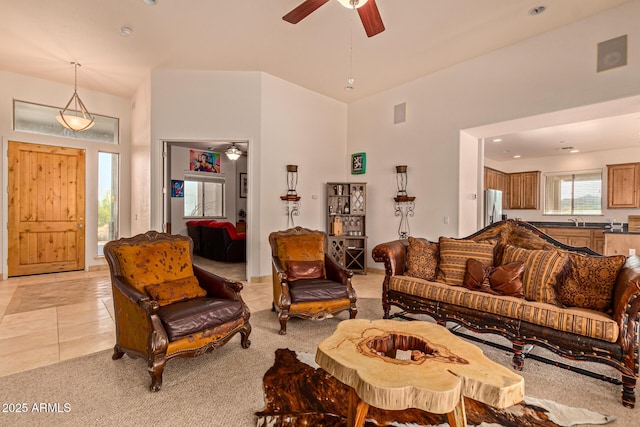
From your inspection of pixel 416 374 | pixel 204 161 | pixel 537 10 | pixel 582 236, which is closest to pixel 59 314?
pixel 416 374

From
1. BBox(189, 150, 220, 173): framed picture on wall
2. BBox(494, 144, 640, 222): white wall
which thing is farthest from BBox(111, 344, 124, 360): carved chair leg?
BBox(494, 144, 640, 222): white wall

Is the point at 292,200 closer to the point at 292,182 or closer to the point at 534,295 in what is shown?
the point at 292,182

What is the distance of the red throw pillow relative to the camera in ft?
9.03

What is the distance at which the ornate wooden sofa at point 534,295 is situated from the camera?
210 centimetres

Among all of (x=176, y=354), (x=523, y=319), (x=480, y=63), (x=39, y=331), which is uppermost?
(x=480, y=63)

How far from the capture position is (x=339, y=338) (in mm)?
1824

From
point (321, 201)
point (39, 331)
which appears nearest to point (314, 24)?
point (321, 201)

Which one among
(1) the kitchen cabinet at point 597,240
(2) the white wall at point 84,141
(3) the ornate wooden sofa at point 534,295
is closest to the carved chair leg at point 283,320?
(3) the ornate wooden sofa at point 534,295

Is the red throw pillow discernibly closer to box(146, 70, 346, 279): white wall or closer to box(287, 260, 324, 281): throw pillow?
box(287, 260, 324, 281): throw pillow

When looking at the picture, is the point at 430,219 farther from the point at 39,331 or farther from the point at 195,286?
the point at 39,331

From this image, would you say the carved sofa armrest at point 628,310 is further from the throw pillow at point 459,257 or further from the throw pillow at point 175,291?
the throw pillow at point 175,291

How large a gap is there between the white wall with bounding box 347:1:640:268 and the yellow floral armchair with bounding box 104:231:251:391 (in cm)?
368

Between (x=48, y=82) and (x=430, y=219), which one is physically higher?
(x=48, y=82)

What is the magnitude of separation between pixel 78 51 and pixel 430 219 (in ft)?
19.2
